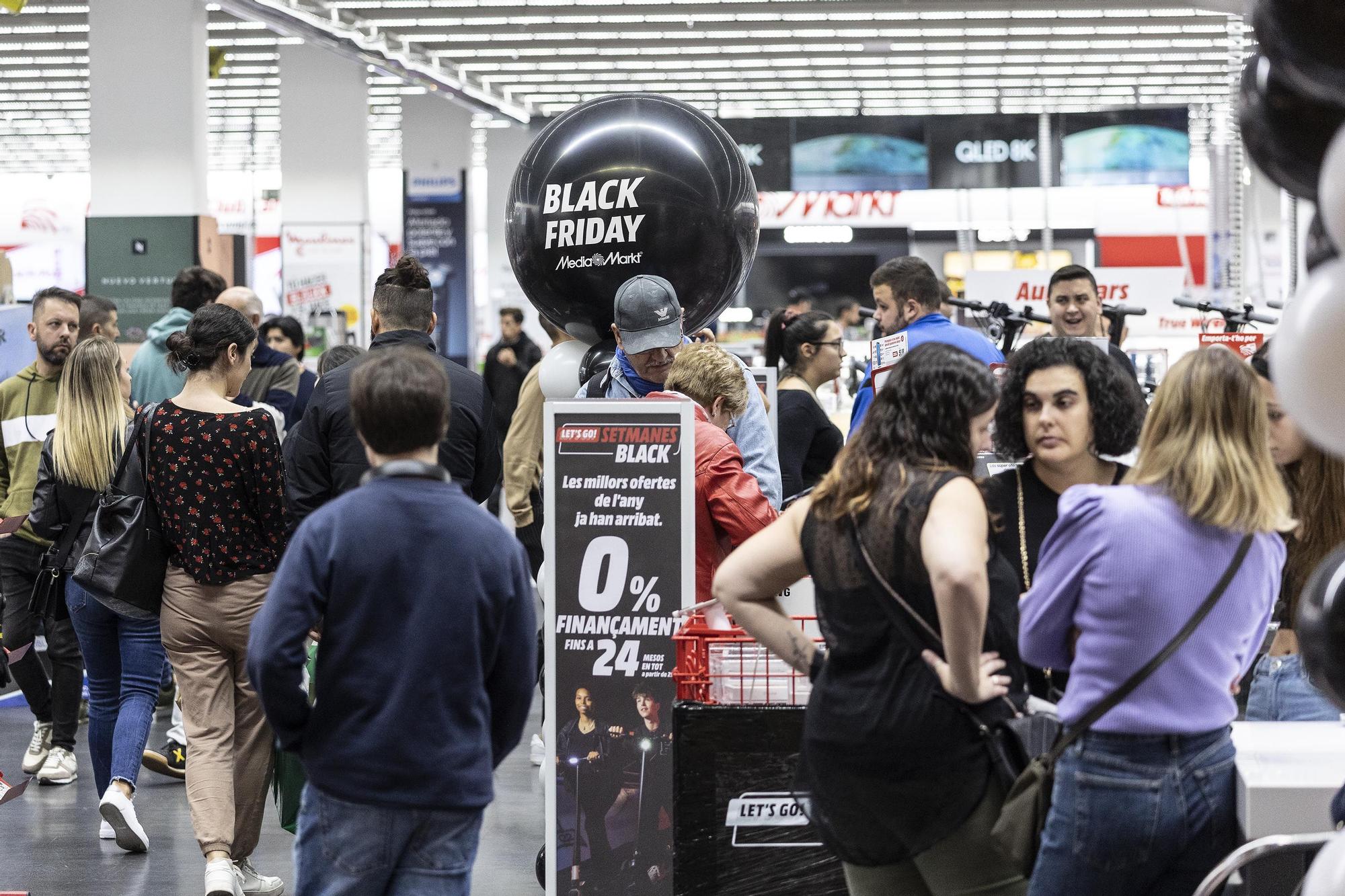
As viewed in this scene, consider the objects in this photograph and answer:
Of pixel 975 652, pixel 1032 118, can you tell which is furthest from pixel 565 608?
pixel 1032 118

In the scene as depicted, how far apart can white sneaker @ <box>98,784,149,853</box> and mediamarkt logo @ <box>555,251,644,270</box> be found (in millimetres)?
1996

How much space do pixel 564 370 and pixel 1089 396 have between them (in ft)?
7.58

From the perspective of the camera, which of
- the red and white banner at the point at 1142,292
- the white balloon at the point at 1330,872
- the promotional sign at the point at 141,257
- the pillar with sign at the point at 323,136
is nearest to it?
the white balloon at the point at 1330,872

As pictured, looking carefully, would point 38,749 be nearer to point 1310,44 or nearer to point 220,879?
point 220,879

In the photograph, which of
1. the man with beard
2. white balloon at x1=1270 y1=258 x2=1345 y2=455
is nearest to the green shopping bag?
the man with beard

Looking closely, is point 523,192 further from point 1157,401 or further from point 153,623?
point 1157,401

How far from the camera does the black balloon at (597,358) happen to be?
475 centimetres

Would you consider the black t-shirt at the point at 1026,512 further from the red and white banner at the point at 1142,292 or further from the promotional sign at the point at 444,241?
the promotional sign at the point at 444,241

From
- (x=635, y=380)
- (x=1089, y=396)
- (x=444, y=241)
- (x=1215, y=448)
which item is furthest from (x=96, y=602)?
(x=444, y=241)

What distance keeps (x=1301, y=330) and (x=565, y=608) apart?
230cm

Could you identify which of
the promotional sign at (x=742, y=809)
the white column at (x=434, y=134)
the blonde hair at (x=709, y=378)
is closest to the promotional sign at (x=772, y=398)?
the blonde hair at (x=709, y=378)

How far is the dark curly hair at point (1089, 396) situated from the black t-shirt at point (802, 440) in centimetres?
245

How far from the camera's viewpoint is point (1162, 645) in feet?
7.52

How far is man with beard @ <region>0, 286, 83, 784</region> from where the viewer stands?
5543 mm
